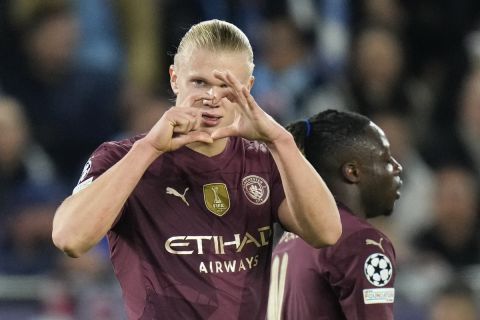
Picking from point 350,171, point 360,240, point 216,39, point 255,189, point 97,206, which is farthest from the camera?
point 350,171

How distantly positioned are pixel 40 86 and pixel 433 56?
2711 mm

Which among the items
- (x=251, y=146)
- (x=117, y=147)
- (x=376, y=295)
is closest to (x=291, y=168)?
(x=251, y=146)

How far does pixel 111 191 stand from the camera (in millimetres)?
2799

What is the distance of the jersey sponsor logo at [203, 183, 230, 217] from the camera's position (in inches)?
121

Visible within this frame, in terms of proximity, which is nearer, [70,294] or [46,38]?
[70,294]

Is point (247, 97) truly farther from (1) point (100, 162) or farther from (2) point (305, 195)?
(1) point (100, 162)

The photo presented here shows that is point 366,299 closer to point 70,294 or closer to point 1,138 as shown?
point 70,294

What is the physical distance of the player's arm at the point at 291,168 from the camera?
2844mm

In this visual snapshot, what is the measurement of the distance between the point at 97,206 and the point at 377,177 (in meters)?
1.10

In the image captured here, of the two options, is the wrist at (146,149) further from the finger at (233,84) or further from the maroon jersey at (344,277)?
the maroon jersey at (344,277)

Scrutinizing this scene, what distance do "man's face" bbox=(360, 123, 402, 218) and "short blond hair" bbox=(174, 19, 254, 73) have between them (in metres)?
0.65

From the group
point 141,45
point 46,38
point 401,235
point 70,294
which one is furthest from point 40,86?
point 401,235

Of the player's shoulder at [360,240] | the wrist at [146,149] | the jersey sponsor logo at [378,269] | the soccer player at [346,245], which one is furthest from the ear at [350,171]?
the wrist at [146,149]

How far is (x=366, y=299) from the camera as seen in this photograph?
10.7 feet
